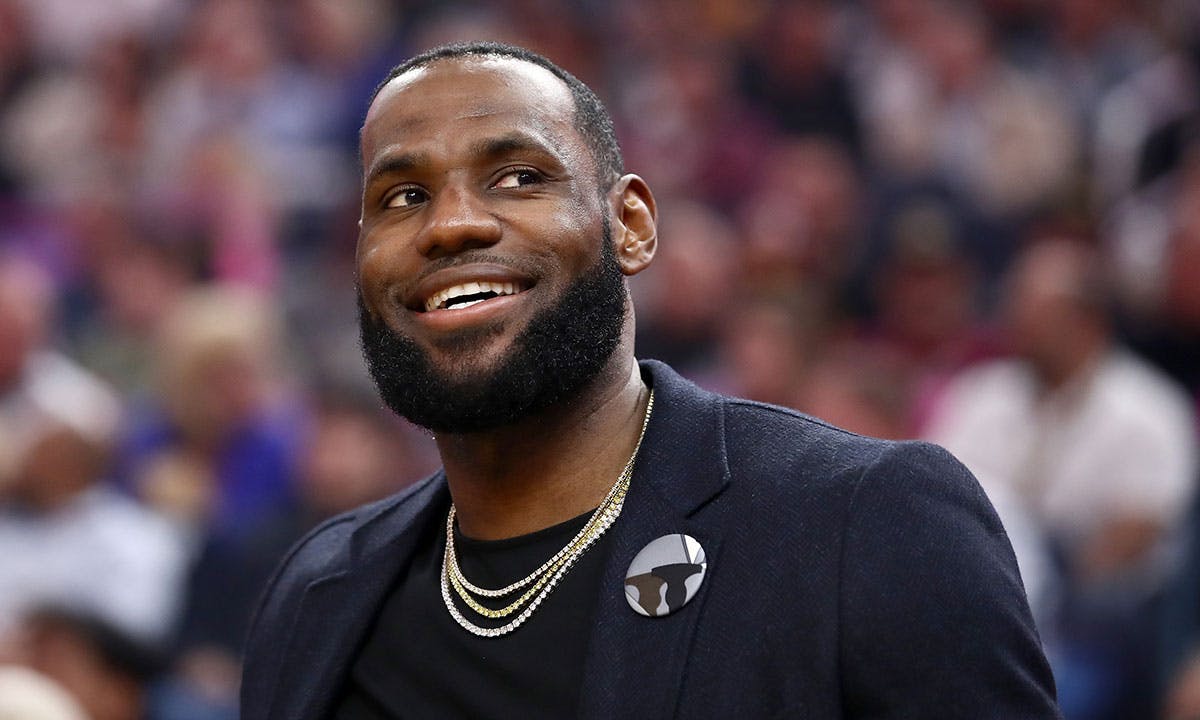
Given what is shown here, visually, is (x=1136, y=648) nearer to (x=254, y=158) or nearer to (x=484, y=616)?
(x=484, y=616)

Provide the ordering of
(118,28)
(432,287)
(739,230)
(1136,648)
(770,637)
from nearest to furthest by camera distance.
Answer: (770,637), (432,287), (1136,648), (739,230), (118,28)

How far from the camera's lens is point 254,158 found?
7.74 m

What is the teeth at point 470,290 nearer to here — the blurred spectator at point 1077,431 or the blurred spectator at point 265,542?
the blurred spectator at point 265,542

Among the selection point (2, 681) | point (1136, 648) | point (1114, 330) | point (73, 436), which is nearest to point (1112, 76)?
point (1114, 330)

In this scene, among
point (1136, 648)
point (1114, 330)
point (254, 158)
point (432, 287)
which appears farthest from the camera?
point (254, 158)

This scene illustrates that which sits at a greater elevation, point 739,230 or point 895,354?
point 739,230

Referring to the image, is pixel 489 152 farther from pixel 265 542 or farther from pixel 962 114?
pixel 962 114

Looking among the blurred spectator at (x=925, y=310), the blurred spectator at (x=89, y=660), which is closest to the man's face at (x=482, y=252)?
the blurred spectator at (x=89, y=660)

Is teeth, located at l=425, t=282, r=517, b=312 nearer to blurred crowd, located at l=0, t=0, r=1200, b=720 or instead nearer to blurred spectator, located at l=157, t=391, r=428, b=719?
blurred crowd, located at l=0, t=0, r=1200, b=720

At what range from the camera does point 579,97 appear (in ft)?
7.23

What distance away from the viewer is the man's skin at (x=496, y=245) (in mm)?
2016

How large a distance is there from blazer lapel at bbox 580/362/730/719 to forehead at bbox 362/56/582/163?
386 millimetres

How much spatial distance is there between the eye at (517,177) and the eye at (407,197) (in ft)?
0.35

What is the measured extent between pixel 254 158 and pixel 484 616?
19.7ft
